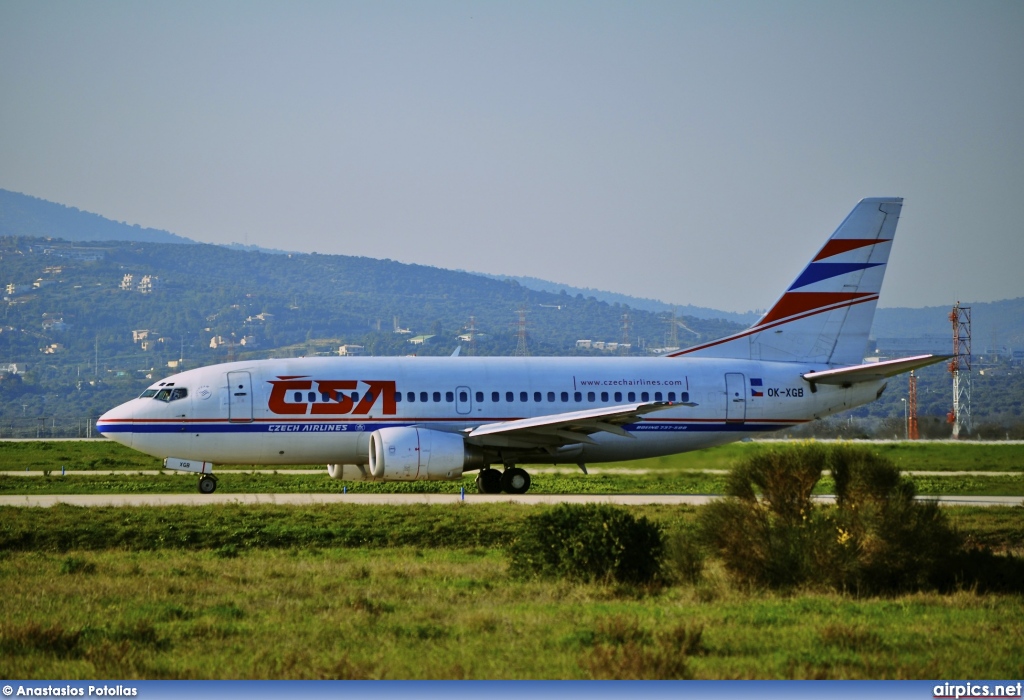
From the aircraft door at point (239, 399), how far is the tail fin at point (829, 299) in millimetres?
13608

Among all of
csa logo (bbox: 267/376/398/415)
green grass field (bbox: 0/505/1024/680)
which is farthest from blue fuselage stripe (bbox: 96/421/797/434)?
green grass field (bbox: 0/505/1024/680)

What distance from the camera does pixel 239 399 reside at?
113ft

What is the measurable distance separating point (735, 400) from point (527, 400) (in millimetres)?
6545

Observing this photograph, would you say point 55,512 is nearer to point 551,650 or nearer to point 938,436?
point 551,650

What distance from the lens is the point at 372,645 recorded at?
13.5m

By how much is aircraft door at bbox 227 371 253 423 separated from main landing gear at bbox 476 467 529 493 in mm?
7014

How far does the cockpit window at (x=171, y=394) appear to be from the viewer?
112 ft

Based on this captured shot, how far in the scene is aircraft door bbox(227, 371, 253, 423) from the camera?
34188 millimetres

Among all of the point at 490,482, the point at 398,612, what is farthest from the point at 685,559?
the point at 490,482

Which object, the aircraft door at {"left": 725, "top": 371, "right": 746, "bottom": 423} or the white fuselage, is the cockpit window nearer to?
the white fuselage

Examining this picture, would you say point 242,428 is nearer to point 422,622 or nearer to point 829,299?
point 829,299

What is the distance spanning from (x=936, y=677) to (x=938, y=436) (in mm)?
57139

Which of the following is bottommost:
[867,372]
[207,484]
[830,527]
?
[207,484]

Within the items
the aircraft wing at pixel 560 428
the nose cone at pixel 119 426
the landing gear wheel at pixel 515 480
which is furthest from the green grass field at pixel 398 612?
the landing gear wheel at pixel 515 480
